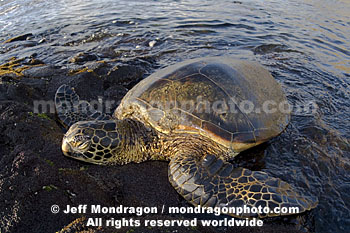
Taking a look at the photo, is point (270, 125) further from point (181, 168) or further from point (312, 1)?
point (312, 1)

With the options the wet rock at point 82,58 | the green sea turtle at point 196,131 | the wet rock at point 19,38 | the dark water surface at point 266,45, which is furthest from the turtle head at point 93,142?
the wet rock at point 19,38

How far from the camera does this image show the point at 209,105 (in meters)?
2.73

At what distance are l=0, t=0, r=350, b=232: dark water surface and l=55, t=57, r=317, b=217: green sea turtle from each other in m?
0.35

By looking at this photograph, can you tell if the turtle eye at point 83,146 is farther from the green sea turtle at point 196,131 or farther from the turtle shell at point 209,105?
the turtle shell at point 209,105

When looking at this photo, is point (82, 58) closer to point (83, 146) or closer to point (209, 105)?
point (83, 146)

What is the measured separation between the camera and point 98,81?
427 cm

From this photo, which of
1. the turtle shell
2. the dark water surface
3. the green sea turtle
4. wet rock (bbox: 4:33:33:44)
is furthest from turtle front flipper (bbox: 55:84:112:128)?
wet rock (bbox: 4:33:33:44)

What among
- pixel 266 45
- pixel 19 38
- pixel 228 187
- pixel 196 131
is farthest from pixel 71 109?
pixel 266 45

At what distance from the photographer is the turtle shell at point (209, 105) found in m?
2.68

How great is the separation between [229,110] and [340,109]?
7.28 feet

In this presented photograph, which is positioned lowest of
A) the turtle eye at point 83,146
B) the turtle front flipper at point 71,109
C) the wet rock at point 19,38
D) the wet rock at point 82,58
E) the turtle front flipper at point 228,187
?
the wet rock at point 19,38

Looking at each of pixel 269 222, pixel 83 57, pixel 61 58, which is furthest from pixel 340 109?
pixel 61 58

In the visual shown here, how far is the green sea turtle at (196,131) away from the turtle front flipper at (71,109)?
0.14 ft

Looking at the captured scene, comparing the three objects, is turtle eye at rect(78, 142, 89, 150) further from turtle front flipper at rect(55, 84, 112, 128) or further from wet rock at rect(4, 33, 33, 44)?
wet rock at rect(4, 33, 33, 44)
